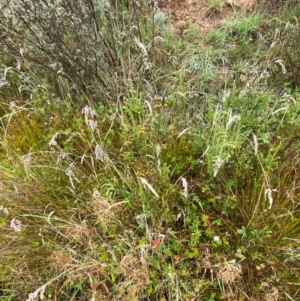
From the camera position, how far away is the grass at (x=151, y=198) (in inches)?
72.7

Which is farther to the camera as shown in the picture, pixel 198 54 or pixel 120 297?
pixel 198 54

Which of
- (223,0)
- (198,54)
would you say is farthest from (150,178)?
(223,0)

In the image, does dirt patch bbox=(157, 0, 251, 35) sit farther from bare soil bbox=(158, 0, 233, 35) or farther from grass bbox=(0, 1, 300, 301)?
grass bbox=(0, 1, 300, 301)

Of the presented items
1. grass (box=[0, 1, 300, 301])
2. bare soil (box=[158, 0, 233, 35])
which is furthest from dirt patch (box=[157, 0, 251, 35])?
grass (box=[0, 1, 300, 301])

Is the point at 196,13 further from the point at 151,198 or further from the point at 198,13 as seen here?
the point at 151,198

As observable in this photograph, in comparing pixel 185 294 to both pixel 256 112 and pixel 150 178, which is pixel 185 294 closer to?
pixel 150 178

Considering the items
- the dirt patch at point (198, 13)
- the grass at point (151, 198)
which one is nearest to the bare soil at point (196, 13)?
the dirt patch at point (198, 13)

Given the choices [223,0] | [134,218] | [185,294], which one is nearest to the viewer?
[185,294]

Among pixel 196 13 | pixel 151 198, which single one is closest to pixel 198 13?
pixel 196 13

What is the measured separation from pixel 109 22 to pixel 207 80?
0.74m

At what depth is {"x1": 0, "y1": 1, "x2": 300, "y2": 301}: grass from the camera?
6.06 ft

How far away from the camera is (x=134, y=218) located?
6.36 ft

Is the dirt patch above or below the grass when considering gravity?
above

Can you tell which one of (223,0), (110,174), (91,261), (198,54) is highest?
(223,0)
